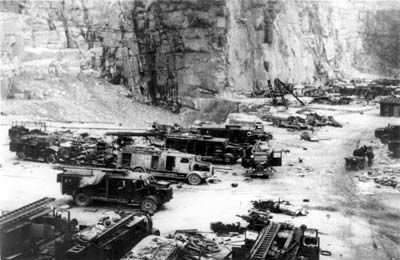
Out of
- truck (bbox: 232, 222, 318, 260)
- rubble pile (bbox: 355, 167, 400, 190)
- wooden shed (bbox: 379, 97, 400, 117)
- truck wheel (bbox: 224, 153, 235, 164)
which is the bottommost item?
truck (bbox: 232, 222, 318, 260)

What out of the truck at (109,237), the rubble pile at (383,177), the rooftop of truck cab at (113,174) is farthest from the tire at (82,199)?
the rubble pile at (383,177)

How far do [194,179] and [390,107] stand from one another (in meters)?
33.7

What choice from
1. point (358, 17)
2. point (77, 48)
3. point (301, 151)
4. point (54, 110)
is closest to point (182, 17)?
point (77, 48)

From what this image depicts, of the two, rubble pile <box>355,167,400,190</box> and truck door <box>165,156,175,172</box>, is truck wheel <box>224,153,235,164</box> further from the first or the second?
rubble pile <box>355,167,400,190</box>

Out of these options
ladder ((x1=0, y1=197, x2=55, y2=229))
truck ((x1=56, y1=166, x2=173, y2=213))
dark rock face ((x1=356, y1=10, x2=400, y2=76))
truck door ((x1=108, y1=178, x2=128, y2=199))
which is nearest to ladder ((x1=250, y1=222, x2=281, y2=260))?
truck ((x1=56, y1=166, x2=173, y2=213))

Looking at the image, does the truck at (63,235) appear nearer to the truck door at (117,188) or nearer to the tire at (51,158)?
the truck door at (117,188)

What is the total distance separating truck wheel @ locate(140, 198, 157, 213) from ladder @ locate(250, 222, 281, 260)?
5.57m

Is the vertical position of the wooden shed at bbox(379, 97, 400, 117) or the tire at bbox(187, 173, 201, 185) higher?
the wooden shed at bbox(379, 97, 400, 117)

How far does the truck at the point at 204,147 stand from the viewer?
97.7 feet

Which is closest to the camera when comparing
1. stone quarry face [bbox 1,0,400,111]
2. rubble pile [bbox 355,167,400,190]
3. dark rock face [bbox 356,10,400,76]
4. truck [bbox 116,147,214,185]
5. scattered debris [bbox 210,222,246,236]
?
scattered debris [bbox 210,222,246,236]

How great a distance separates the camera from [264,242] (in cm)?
1490

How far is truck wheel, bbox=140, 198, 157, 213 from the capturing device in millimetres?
20234

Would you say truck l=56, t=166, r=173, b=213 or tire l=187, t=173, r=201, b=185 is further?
tire l=187, t=173, r=201, b=185

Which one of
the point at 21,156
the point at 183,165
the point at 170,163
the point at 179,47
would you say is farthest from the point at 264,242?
the point at 179,47
